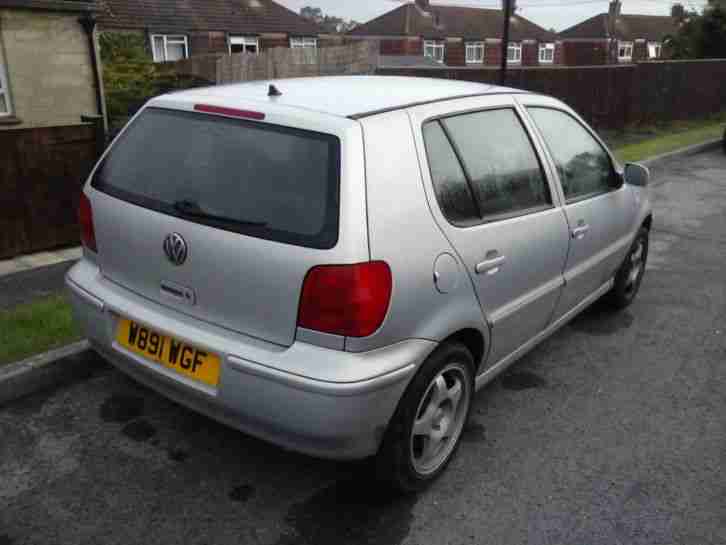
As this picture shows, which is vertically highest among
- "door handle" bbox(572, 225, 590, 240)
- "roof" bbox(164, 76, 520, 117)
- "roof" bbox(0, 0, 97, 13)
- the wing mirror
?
"roof" bbox(0, 0, 97, 13)

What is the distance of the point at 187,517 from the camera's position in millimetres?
2789

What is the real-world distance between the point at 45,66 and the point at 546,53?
58.8 meters

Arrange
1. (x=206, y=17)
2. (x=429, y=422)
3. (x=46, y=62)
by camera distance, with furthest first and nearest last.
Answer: (x=206, y=17) → (x=46, y=62) → (x=429, y=422)

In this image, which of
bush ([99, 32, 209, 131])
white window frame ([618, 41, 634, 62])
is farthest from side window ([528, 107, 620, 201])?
white window frame ([618, 41, 634, 62])

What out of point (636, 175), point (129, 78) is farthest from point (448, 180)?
point (129, 78)

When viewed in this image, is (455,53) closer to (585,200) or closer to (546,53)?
(546,53)

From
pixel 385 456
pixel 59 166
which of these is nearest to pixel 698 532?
pixel 385 456

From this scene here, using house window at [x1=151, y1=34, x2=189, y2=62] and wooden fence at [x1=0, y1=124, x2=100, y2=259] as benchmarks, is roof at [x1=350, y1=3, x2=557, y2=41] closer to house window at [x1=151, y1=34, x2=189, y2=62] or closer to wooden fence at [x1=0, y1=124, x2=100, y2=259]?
house window at [x1=151, y1=34, x2=189, y2=62]

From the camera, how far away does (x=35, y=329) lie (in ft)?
13.6

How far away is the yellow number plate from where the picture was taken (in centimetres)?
264

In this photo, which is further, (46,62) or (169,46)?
(169,46)

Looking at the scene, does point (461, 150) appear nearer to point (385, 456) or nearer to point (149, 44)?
point (385, 456)

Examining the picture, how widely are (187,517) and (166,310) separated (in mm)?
854

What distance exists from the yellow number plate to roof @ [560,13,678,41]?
67802mm
